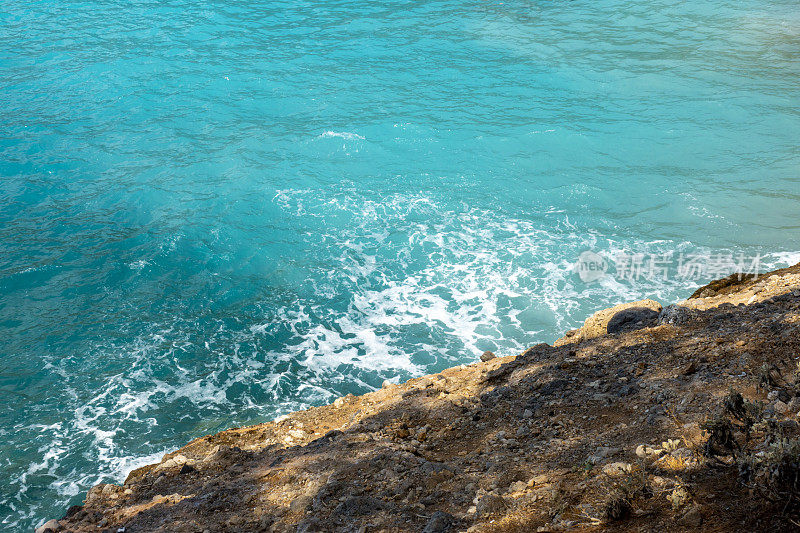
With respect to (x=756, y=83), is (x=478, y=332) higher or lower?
lower

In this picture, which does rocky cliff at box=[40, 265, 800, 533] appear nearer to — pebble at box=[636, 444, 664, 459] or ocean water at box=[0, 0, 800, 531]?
pebble at box=[636, 444, 664, 459]

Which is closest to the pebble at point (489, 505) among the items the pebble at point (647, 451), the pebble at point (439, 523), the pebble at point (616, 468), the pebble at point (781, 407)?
the pebble at point (439, 523)

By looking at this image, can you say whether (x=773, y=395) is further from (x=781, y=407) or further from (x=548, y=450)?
(x=548, y=450)

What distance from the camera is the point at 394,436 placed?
6098 millimetres

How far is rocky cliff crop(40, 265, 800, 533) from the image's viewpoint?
3836 mm

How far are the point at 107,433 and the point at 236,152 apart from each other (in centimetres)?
998

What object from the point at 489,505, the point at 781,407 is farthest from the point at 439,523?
the point at 781,407

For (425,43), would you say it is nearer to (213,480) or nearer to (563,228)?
(563,228)

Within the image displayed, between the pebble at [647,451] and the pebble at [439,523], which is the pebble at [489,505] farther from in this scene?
the pebble at [647,451]

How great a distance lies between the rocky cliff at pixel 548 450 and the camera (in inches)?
151

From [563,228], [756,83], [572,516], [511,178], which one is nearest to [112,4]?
[511,178]

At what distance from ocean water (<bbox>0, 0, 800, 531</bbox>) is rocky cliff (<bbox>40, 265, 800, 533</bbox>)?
121 inches

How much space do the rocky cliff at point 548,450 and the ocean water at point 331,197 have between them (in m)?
3.06

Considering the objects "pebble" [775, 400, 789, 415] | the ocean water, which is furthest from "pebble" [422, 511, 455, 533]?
the ocean water
